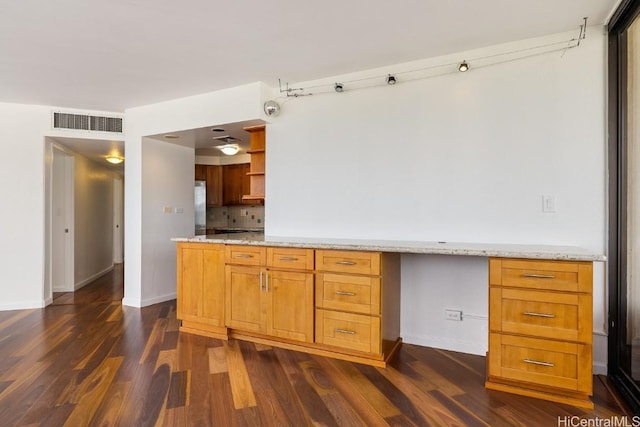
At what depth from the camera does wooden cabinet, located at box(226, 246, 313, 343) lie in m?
2.80

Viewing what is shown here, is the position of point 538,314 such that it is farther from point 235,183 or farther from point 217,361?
point 235,183

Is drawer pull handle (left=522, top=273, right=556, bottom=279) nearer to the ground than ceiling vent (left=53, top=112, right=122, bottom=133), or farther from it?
nearer to the ground

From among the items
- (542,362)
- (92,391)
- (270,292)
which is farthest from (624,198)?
(92,391)

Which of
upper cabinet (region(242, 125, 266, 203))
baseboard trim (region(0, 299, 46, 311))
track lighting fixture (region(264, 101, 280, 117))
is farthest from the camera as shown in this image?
baseboard trim (region(0, 299, 46, 311))

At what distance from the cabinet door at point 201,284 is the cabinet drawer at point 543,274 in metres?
2.21

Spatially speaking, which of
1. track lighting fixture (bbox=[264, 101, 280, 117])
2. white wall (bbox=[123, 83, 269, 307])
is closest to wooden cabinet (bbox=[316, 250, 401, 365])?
track lighting fixture (bbox=[264, 101, 280, 117])

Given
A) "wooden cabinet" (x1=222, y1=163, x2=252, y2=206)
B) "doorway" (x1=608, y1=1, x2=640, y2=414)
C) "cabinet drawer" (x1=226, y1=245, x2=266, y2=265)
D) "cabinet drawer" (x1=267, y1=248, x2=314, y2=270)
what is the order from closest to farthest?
"doorway" (x1=608, y1=1, x2=640, y2=414)
"cabinet drawer" (x1=267, y1=248, x2=314, y2=270)
"cabinet drawer" (x1=226, y1=245, x2=266, y2=265)
"wooden cabinet" (x1=222, y1=163, x2=252, y2=206)

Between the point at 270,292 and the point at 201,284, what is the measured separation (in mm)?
767

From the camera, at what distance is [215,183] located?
6.40 meters

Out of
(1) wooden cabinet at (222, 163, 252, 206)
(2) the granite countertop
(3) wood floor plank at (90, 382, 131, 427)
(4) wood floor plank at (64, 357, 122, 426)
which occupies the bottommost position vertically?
(3) wood floor plank at (90, 382, 131, 427)

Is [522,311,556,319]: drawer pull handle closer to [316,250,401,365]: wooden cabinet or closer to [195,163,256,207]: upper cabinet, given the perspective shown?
[316,250,401,365]: wooden cabinet

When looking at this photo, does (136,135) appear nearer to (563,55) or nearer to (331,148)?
(331,148)

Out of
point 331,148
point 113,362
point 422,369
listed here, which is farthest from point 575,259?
point 113,362

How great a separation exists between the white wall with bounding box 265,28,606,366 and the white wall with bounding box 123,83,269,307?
1054 mm
